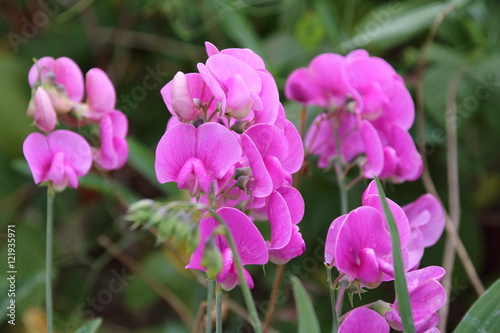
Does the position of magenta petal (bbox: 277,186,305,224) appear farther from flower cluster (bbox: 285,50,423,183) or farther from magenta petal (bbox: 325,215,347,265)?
flower cluster (bbox: 285,50,423,183)

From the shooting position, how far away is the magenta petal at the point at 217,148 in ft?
1.52

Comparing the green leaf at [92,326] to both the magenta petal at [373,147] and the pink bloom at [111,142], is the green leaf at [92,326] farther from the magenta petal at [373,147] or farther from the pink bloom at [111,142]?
the magenta petal at [373,147]

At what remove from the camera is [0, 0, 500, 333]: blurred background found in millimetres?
1042

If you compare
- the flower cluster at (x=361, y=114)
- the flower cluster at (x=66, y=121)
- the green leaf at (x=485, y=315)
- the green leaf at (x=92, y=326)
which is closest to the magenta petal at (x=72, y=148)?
the flower cluster at (x=66, y=121)

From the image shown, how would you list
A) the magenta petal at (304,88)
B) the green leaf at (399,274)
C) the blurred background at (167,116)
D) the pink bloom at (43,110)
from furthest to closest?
the blurred background at (167,116), the magenta petal at (304,88), the pink bloom at (43,110), the green leaf at (399,274)

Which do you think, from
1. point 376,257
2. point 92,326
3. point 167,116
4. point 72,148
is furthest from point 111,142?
point 167,116

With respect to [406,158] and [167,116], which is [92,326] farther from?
[167,116]

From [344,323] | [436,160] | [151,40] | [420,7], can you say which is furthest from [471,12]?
[344,323]

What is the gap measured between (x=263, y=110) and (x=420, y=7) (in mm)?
680

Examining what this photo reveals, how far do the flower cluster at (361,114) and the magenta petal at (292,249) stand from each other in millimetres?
181

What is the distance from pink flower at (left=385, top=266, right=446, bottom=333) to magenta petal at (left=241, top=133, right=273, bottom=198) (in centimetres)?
12

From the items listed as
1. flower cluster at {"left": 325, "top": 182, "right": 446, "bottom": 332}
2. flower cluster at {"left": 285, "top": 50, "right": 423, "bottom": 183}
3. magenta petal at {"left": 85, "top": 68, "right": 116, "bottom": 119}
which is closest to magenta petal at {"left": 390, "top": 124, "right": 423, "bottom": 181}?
flower cluster at {"left": 285, "top": 50, "right": 423, "bottom": 183}

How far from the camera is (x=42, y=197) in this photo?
4.48 feet

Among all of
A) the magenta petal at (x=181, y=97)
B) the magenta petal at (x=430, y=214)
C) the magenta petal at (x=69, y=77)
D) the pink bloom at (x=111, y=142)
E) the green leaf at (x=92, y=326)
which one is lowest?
the green leaf at (x=92, y=326)
